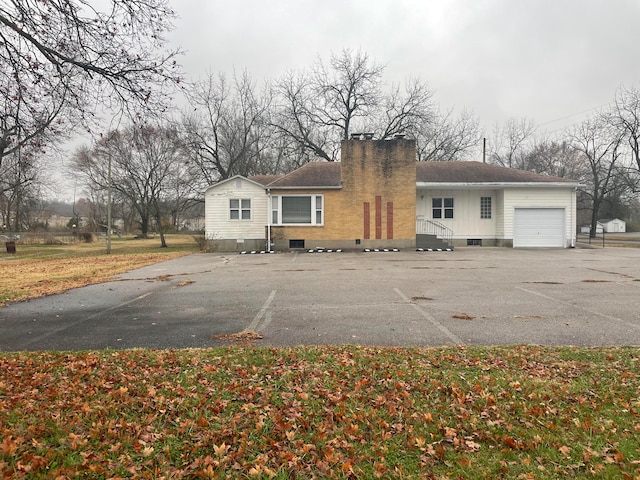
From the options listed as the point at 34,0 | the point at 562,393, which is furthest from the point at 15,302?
the point at 562,393

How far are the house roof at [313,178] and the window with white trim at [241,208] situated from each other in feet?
7.39

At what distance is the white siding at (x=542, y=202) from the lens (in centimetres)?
2361

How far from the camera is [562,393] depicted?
3.89 meters

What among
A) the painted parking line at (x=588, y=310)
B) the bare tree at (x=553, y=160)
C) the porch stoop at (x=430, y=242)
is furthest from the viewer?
the bare tree at (x=553, y=160)

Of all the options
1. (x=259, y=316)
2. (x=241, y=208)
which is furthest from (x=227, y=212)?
(x=259, y=316)

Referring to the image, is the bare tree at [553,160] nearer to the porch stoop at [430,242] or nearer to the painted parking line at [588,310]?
the porch stoop at [430,242]

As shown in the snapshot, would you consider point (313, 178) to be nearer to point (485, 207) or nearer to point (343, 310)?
point (485, 207)

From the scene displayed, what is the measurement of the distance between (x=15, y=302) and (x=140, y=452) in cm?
826

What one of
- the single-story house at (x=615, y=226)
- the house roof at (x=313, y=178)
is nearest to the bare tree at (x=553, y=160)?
the single-story house at (x=615, y=226)

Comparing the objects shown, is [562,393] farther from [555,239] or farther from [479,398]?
[555,239]

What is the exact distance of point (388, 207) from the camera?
23062mm

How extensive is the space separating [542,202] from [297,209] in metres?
14.5

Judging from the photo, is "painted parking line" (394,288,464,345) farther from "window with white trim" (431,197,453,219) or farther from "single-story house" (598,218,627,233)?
"single-story house" (598,218,627,233)

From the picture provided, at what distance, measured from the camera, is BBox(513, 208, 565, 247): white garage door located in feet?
78.1
